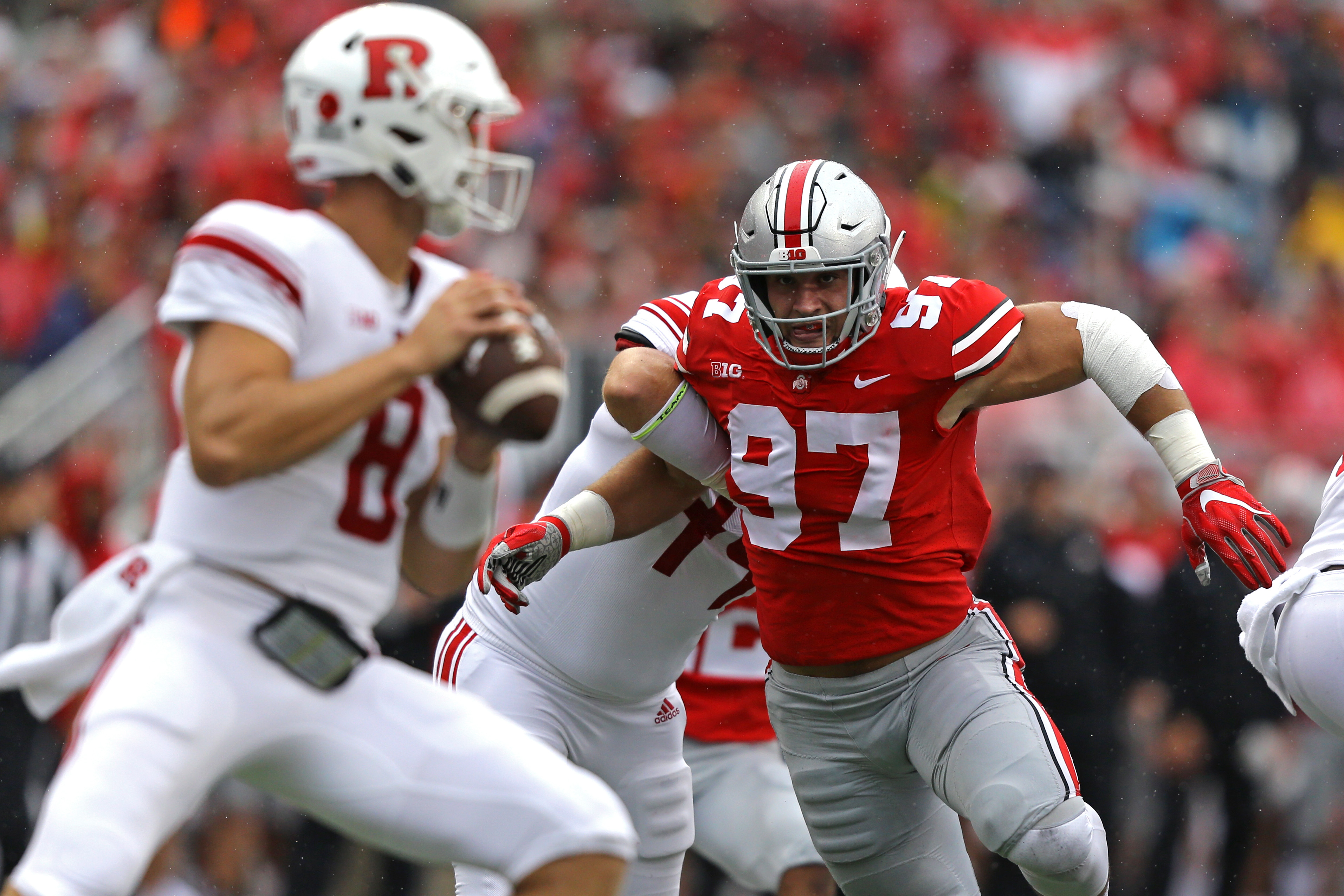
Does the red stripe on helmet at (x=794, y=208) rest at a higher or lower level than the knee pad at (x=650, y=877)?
higher

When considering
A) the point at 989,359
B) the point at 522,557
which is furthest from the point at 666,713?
the point at 989,359

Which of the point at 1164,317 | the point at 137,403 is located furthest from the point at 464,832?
the point at 1164,317

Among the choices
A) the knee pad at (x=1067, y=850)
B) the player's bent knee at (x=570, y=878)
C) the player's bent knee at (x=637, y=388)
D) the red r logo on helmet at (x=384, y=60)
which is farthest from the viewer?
the player's bent knee at (x=637, y=388)

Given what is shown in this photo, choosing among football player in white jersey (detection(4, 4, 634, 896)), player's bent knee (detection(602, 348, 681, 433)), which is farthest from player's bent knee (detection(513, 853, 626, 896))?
player's bent knee (detection(602, 348, 681, 433))

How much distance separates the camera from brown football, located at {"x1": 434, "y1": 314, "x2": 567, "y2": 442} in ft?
9.02

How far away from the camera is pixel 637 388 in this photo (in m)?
3.80

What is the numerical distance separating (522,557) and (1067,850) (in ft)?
4.44

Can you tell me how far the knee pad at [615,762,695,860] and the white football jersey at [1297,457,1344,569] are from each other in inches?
65.4

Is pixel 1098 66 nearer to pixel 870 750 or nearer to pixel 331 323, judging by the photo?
pixel 870 750

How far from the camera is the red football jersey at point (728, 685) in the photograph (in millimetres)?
4785

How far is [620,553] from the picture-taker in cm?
414

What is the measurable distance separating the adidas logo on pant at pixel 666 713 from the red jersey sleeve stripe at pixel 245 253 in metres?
1.88

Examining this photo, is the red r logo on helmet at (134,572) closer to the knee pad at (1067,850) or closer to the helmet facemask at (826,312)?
the helmet facemask at (826,312)

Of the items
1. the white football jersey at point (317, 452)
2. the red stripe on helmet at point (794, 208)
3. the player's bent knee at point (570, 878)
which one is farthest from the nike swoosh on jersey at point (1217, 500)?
the white football jersey at point (317, 452)
